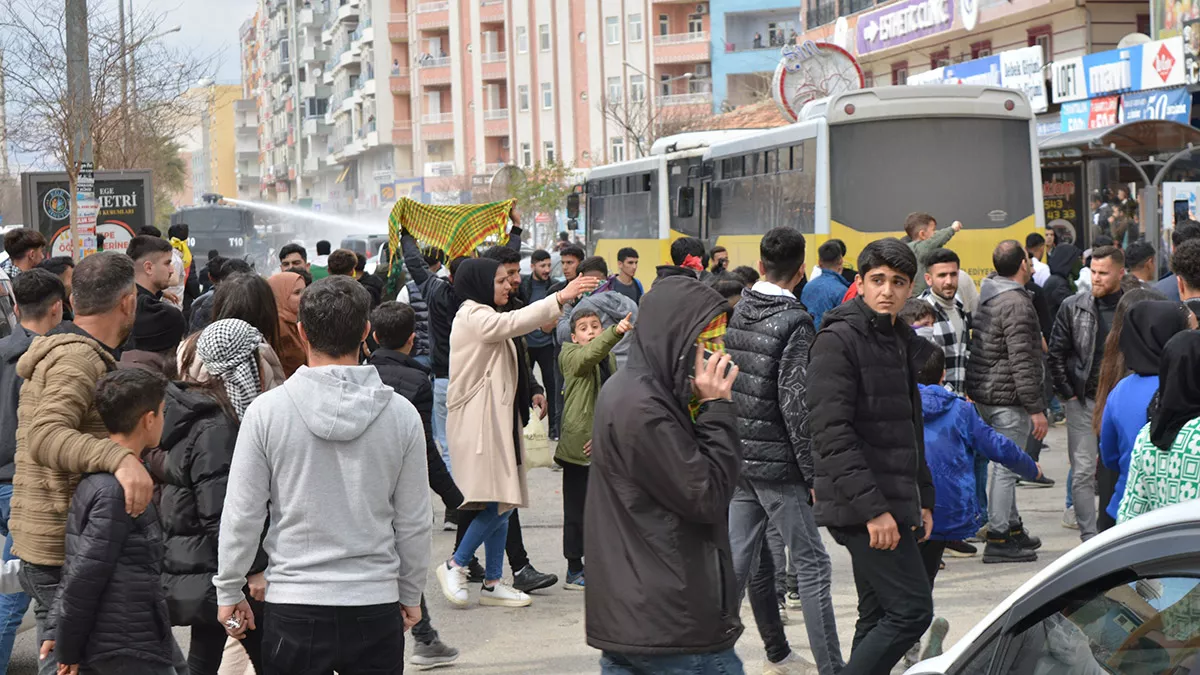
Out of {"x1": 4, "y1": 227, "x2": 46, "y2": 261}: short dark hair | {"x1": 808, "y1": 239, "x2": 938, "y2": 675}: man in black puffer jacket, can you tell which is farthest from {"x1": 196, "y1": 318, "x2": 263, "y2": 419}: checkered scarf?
{"x1": 4, "y1": 227, "x2": 46, "y2": 261}: short dark hair

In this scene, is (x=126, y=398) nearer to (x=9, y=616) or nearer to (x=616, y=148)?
(x=9, y=616)

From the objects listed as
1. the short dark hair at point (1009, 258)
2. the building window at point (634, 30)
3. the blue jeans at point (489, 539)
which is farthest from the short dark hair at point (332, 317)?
the building window at point (634, 30)

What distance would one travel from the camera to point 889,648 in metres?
5.46

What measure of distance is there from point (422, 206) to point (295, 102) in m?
111

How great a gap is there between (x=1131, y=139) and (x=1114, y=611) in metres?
18.4

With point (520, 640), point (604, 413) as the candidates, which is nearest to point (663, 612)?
point (604, 413)

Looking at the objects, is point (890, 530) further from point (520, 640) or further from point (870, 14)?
point (870, 14)

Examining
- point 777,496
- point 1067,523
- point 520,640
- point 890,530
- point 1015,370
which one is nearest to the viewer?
point 890,530

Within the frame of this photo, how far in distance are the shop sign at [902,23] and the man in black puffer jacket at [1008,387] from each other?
1019 inches

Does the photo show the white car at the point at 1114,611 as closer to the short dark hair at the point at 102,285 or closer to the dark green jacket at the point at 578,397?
the short dark hair at the point at 102,285

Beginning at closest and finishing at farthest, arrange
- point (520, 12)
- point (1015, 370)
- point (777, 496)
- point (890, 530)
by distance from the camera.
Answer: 1. point (890, 530)
2. point (777, 496)
3. point (1015, 370)
4. point (520, 12)

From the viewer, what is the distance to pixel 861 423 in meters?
5.52

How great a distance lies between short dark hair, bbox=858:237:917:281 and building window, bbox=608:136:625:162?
227 ft

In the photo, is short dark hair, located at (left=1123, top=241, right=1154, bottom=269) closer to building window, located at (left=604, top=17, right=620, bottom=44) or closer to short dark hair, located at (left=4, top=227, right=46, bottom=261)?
short dark hair, located at (left=4, top=227, right=46, bottom=261)
